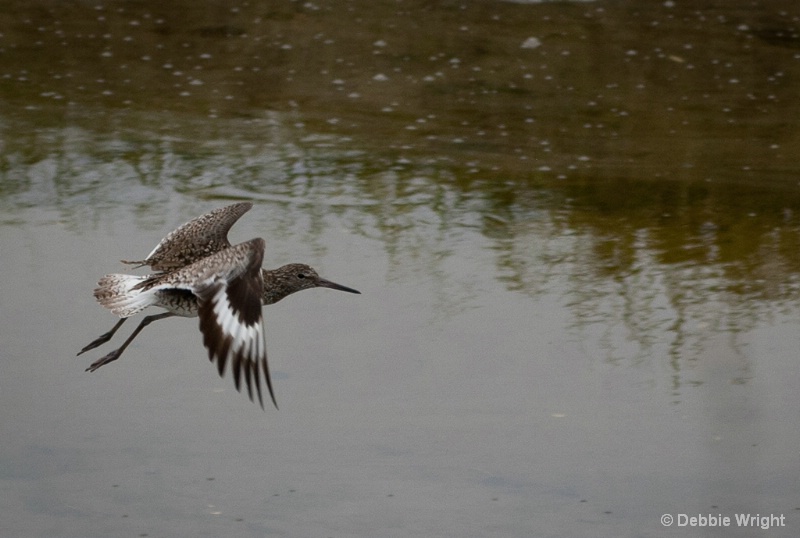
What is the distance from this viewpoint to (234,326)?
4160mm

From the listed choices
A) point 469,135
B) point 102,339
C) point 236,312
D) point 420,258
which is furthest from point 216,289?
point 469,135

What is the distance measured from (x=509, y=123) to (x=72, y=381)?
4.03 meters

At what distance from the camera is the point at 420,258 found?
21.4 feet

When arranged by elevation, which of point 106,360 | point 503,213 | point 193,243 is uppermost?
point 193,243

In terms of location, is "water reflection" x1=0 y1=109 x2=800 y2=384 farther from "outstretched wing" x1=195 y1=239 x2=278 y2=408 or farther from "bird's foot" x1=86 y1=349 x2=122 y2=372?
"outstretched wing" x1=195 y1=239 x2=278 y2=408

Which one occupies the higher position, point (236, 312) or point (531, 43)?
point (236, 312)

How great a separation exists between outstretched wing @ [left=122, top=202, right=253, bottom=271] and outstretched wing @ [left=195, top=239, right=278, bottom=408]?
623 mm

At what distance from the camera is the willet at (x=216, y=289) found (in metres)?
4.12

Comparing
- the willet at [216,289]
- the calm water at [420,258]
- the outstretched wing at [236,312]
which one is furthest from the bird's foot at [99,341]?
the outstretched wing at [236,312]

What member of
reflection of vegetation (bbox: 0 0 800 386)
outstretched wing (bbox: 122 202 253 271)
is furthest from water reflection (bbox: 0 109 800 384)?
outstretched wing (bbox: 122 202 253 271)

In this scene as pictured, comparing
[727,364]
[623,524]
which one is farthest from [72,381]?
[727,364]

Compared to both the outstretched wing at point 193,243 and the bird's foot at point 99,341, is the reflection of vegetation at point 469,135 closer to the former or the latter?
the outstretched wing at point 193,243

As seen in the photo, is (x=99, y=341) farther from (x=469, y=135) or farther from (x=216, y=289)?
(x=469, y=135)

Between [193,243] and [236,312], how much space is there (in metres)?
1.14
